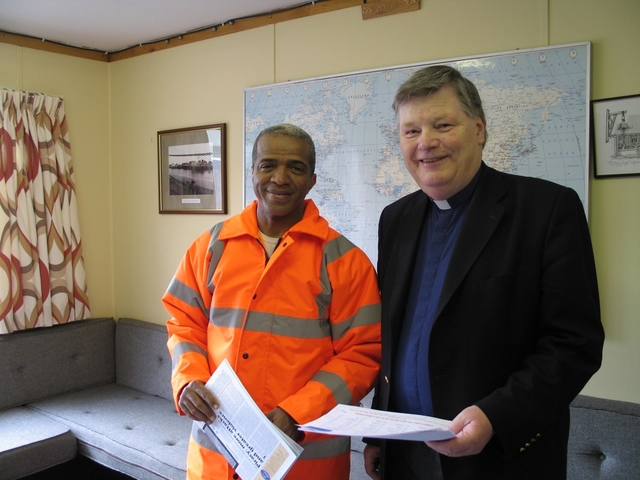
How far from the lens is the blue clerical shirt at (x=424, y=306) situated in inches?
50.3

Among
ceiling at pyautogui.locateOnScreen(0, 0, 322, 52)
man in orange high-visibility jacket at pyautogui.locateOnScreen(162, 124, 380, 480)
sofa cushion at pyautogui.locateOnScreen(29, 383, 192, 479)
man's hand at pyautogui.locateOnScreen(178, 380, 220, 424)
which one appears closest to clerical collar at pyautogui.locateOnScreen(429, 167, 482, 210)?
man in orange high-visibility jacket at pyautogui.locateOnScreen(162, 124, 380, 480)

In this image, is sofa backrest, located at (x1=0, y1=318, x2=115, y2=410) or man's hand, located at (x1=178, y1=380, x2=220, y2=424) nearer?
man's hand, located at (x1=178, y1=380, x2=220, y2=424)

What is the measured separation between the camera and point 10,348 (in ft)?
10.3

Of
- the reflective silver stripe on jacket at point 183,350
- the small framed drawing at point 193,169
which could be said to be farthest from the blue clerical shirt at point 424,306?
the small framed drawing at point 193,169

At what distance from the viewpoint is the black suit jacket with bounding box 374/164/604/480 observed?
3.60 feet

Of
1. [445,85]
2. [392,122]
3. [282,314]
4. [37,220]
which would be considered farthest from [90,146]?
[445,85]

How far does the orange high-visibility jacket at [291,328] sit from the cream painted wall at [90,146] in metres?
2.51

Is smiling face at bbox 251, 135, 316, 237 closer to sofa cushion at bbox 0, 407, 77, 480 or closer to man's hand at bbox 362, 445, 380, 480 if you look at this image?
man's hand at bbox 362, 445, 380, 480

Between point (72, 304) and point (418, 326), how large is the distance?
2.91 meters

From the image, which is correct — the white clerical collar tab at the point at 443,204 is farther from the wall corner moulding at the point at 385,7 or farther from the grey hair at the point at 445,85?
the wall corner moulding at the point at 385,7

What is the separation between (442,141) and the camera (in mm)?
1243

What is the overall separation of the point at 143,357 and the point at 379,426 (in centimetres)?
271

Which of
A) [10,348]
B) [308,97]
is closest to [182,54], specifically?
[308,97]

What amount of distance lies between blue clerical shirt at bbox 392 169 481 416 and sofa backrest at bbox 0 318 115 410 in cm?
265
